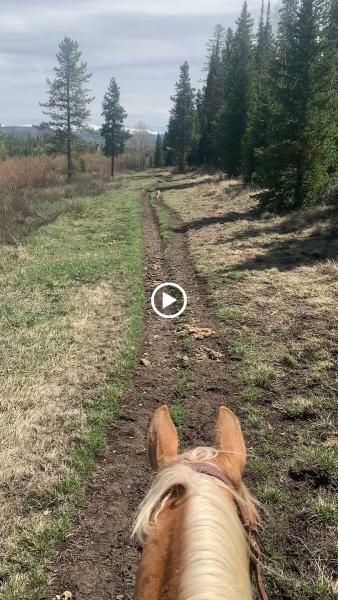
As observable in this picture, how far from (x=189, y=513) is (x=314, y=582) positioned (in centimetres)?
284

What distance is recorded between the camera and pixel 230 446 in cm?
211

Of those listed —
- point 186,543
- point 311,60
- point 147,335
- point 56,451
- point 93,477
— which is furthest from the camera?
point 311,60

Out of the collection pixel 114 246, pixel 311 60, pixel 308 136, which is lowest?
pixel 114 246

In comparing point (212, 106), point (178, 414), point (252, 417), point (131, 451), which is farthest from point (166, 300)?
point (212, 106)

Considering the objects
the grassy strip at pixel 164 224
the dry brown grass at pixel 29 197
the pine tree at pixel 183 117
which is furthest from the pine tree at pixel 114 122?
the grassy strip at pixel 164 224

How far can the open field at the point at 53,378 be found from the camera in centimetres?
428

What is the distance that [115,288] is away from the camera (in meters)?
11.6

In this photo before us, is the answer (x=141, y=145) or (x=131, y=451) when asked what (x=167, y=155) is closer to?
(x=141, y=145)

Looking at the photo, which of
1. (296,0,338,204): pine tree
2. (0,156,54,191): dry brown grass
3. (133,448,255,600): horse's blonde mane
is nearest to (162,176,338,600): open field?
(133,448,255,600): horse's blonde mane

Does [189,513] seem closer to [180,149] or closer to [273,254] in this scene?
[273,254]

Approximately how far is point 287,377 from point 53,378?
378 cm

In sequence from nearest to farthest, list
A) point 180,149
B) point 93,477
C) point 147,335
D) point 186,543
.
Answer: point 186,543
point 93,477
point 147,335
point 180,149

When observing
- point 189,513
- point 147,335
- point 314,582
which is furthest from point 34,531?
point 147,335

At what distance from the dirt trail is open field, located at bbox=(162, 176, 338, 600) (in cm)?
40
